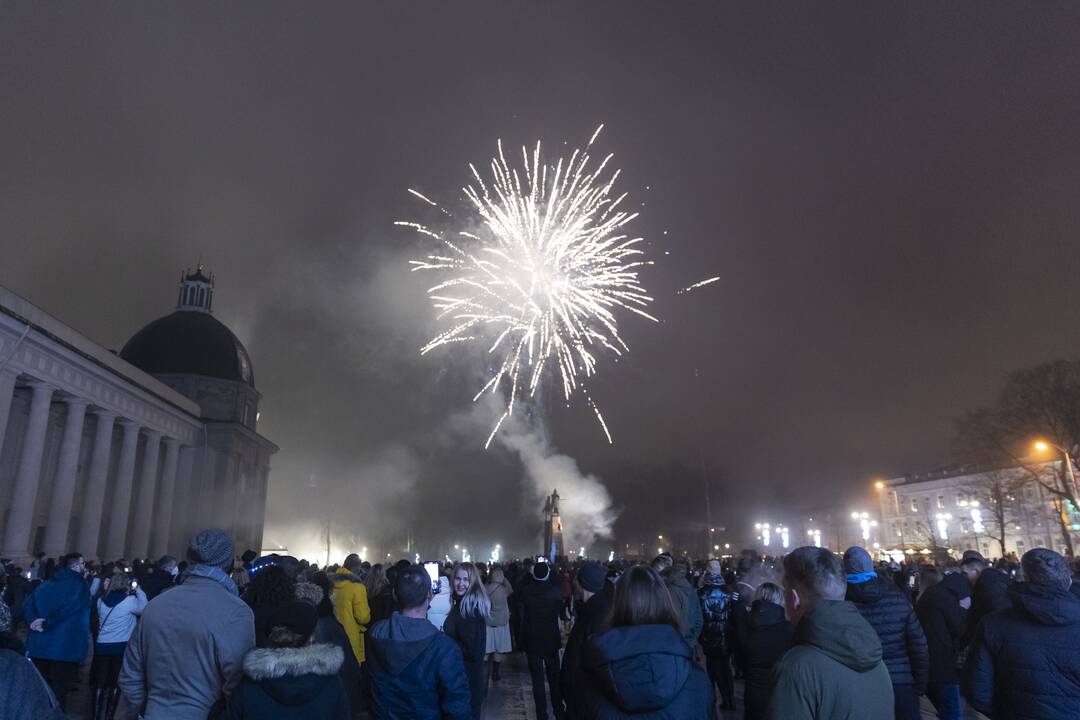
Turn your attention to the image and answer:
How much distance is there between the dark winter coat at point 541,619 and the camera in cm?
866

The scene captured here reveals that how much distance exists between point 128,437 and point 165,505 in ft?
25.5

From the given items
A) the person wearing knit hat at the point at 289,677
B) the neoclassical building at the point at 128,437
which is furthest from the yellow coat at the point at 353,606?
the neoclassical building at the point at 128,437

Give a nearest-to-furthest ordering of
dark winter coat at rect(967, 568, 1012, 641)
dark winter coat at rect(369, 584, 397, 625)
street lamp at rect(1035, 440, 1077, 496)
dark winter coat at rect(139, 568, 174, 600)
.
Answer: dark winter coat at rect(967, 568, 1012, 641)
dark winter coat at rect(369, 584, 397, 625)
dark winter coat at rect(139, 568, 174, 600)
street lamp at rect(1035, 440, 1077, 496)

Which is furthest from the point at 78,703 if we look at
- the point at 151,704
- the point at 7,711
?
the point at 7,711

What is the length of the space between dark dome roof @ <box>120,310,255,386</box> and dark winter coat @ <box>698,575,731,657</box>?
2447 inches

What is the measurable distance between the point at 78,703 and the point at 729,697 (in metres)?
9.43

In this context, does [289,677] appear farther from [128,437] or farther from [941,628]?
[128,437]

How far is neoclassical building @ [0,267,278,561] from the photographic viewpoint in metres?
32.0

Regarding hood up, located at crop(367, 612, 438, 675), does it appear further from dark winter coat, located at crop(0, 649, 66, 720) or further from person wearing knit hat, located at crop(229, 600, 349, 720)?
dark winter coat, located at crop(0, 649, 66, 720)

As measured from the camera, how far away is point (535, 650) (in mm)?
8672

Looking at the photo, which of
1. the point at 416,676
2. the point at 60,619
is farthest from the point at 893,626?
the point at 60,619

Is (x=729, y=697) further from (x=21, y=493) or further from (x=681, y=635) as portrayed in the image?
(x=21, y=493)

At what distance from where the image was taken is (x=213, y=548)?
4281mm

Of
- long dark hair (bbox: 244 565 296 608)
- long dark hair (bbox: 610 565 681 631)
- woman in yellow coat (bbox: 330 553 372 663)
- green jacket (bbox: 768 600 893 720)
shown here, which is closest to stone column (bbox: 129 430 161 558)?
woman in yellow coat (bbox: 330 553 372 663)
